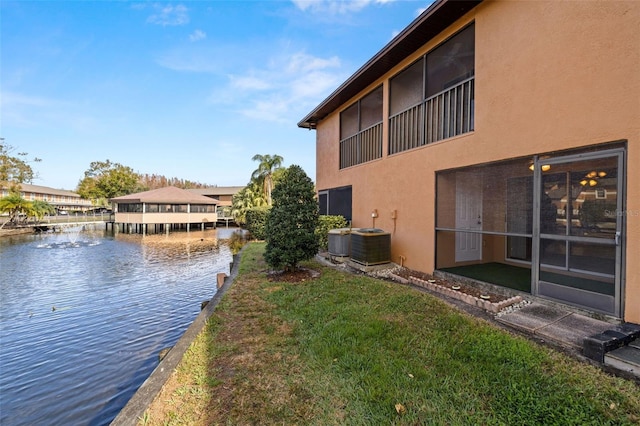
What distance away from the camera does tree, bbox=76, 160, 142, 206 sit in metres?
45.8

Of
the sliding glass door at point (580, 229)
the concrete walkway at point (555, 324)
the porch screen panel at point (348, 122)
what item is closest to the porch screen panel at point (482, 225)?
the sliding glass door at point (580, 229)

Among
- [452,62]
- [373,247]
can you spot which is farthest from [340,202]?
[452,62]

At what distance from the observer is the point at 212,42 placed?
38.5 feet

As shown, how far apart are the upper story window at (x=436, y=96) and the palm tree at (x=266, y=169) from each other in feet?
72.6

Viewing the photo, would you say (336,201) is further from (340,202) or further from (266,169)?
(266,169)

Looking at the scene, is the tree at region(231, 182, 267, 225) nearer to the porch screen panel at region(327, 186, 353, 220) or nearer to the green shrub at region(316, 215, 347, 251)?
the porch screen panel at region(327, 186, 353, 220)

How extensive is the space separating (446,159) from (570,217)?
8.32 feet

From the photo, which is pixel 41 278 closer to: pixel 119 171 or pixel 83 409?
pixel 83 409

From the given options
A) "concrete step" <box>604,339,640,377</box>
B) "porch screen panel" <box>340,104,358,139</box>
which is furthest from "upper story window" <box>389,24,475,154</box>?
"concrete step" <box>604,339,640,377</box>

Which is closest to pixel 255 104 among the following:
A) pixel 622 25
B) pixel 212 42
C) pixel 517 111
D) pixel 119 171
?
pixel 212 42

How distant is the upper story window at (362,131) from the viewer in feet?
29.1

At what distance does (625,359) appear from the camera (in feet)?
9.11

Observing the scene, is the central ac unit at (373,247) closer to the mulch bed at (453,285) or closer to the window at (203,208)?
the mulch bed at (453,285)

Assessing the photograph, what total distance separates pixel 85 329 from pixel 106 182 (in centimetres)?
4997
